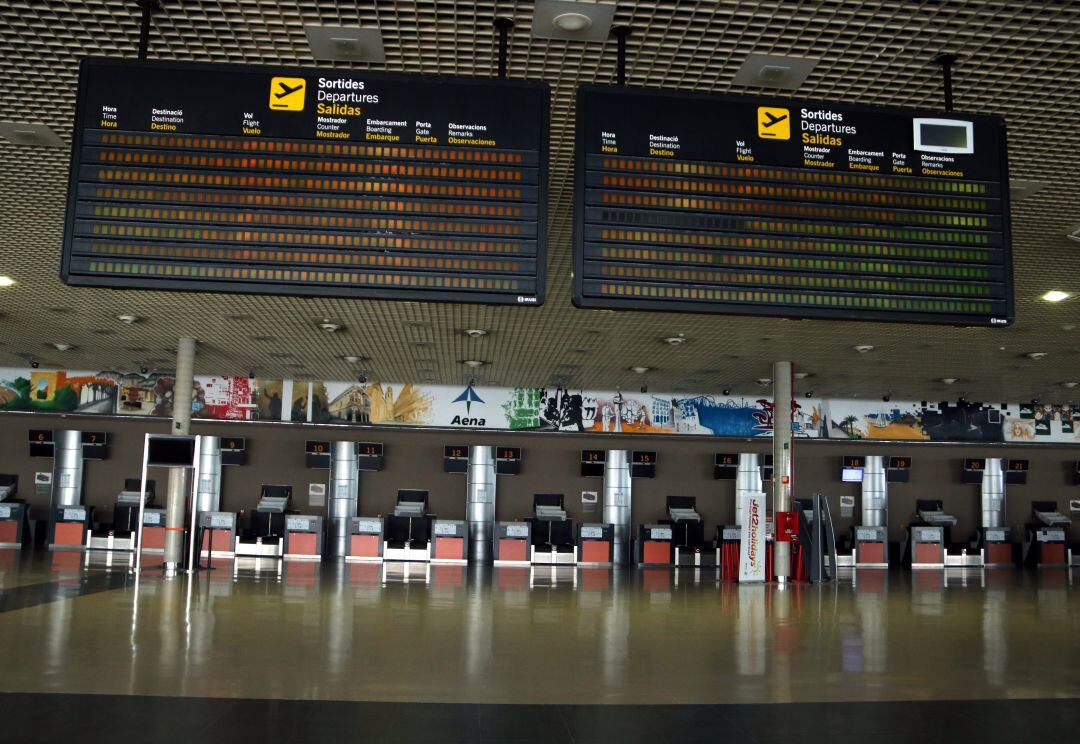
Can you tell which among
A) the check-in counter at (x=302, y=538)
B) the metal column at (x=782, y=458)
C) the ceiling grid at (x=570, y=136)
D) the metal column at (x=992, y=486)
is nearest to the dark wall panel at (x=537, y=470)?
the metal column at (x=992, y=486)

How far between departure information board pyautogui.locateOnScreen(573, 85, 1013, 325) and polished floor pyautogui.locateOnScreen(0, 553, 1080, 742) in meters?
2.39

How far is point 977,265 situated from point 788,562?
1161 centimetres

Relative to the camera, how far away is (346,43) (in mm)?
5102

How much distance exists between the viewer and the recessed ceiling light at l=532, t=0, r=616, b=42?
4730mm

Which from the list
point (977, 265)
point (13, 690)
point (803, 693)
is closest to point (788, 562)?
point (803, 693)

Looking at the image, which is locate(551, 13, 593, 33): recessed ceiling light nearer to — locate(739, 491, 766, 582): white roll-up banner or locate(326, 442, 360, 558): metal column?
locate(739, 491, 766, 582): white roll-up banner

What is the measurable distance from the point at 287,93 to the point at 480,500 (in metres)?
17.6

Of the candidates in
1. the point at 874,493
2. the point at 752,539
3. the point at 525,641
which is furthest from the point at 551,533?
the point at 525,641

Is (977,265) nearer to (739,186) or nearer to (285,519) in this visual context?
(739,186)

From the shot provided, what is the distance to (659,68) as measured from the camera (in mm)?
5520

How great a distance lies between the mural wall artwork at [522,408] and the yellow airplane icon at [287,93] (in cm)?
1686

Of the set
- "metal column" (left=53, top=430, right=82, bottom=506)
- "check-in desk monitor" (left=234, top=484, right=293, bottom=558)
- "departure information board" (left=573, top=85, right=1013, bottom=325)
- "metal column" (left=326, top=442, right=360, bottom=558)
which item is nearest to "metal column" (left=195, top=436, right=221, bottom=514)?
"check-in desk monitor" (left=234, top=484, right=293, bottom=558)

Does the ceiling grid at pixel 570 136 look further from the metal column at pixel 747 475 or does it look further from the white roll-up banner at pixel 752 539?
the metal column at pixel 747 475

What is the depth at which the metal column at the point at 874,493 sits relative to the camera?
2273cm
